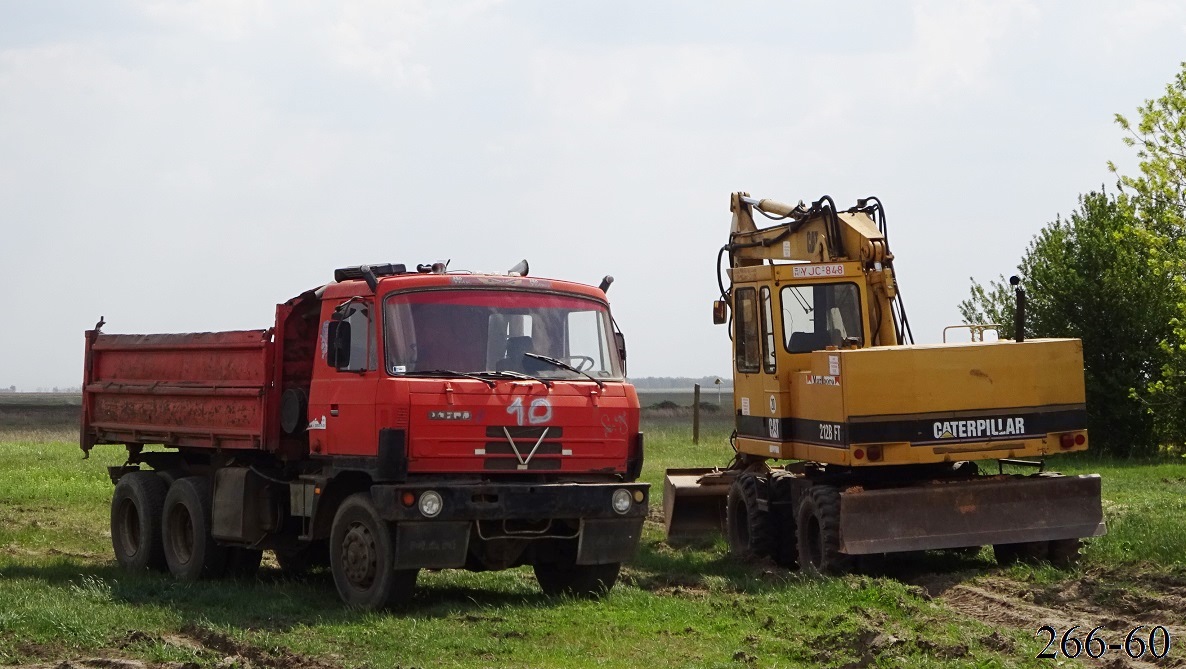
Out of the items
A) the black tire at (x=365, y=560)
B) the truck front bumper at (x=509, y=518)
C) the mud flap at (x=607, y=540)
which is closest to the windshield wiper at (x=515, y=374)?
the truck front bumper at (x=509, y=518)

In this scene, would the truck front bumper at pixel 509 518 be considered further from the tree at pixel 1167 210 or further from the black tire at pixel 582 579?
the tree at pixel 1167 210

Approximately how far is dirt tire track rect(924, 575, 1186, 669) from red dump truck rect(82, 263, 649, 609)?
111 inches

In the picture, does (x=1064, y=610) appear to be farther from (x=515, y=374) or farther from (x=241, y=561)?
(x=241, y=561)

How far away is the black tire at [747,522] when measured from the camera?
15.0 metres

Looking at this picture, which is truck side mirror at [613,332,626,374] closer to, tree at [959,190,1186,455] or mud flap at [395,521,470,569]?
mud flap at [395,521,470,569]

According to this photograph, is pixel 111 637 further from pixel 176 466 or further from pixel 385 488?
pixel 176 466

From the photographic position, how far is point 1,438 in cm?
4106

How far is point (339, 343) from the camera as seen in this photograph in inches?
472

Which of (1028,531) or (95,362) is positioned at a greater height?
(95,362)

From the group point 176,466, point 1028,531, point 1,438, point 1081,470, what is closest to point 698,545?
point 1028,531

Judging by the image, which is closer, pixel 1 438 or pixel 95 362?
pixel 95 362

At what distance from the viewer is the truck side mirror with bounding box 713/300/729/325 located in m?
15.8

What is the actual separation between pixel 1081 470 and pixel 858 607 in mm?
18310

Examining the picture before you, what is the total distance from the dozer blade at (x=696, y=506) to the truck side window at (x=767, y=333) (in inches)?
84.8
